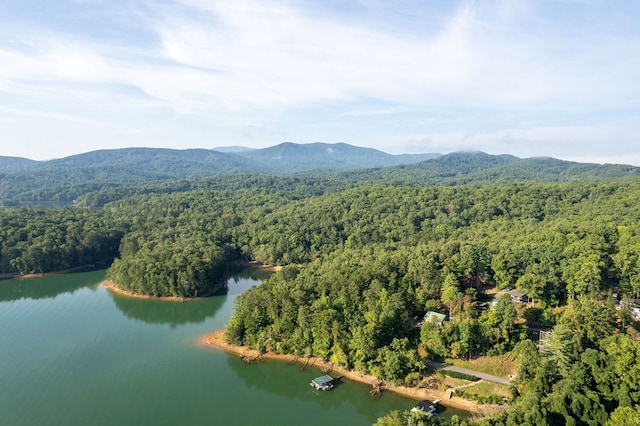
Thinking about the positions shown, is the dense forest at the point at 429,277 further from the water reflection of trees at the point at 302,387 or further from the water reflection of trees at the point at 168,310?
the water reflection of trees at the point at 168,310

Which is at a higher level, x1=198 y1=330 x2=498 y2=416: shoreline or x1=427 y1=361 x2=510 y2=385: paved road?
x1=427 y1=361 x2=510 y2=385: paved road

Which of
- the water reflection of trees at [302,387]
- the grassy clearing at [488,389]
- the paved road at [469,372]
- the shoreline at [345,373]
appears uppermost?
the paved road at [469,372]

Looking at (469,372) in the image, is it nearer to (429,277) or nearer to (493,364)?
(493,364)

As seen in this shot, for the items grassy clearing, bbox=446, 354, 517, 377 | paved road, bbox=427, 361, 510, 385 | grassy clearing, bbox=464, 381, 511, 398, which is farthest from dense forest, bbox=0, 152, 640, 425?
grassy clearing, bbox=464, 381, 511, 398

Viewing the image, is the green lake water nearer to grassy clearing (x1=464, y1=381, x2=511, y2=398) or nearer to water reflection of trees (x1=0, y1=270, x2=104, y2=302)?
grassy clearing (x1=464, y1=381, x2=511, y2=398)

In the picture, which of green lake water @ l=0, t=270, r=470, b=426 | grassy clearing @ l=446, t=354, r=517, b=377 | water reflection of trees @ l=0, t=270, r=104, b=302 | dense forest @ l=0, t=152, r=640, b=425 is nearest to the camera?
dense forest @ l=0, t=152, r=640, b=425

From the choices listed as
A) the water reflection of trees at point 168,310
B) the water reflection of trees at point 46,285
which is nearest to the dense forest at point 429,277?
the water reflection of trees at point 168,310
